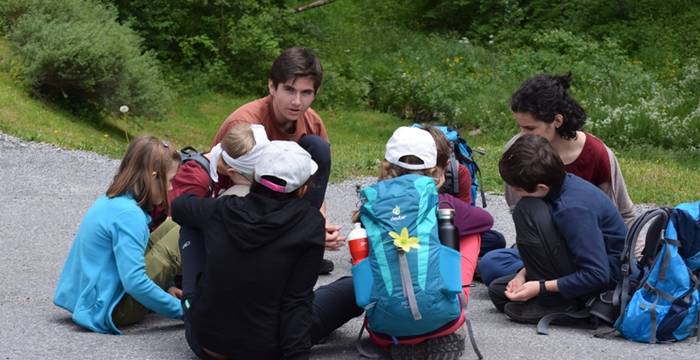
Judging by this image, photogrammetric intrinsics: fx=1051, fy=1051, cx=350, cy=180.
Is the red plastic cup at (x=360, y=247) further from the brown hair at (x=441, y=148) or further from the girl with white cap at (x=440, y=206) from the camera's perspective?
the brown hair at (x=441, y=148)

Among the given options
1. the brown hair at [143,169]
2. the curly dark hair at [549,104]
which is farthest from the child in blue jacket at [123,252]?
the curly dark hair at [549,104]

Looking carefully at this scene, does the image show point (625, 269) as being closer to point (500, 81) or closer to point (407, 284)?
point (407, 284)

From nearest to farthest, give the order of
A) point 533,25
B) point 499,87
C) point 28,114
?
point 28,114 < point 499,87 < point 533,25

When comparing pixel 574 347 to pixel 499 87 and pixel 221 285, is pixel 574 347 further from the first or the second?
pixel 499 87

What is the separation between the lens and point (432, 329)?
436cm

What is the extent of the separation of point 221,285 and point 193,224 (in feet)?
1.06

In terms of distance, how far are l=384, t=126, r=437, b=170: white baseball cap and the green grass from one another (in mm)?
5842

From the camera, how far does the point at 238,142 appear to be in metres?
4.50

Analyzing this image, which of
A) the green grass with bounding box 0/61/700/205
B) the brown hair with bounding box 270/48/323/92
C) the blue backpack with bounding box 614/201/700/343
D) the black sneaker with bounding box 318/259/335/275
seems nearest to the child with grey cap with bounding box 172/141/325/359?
the brown hair with bounding box 270/48/323/92

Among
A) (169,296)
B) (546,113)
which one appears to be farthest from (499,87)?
(169,296)

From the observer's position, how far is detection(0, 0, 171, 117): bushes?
50.3ft

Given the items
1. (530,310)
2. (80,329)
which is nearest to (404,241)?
(530,310)

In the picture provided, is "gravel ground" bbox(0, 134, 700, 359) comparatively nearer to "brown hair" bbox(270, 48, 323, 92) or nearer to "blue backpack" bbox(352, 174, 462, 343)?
"blue backpack" bbox(352, 174, 462, 343)

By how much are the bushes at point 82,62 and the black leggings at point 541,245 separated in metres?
11.3
